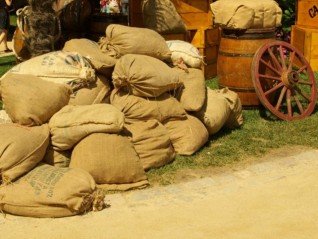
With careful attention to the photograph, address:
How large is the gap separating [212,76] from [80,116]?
4136 mm

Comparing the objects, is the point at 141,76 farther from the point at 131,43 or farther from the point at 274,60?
the point at 274,60

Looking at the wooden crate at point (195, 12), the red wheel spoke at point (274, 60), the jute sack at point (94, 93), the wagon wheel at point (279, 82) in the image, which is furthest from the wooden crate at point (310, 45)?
the jute sack at point (94, 93)

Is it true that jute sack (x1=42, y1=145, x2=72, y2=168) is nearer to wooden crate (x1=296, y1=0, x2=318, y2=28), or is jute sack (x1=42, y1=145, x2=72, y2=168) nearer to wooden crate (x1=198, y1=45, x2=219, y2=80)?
wooden crate (x1=198, y1=45, x2=219, y2=80)

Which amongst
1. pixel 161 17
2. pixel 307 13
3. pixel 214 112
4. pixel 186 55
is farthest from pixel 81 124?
pixel 307 13

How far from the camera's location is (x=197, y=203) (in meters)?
4.46

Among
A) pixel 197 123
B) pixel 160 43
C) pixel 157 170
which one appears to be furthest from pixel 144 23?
pixel 157 170

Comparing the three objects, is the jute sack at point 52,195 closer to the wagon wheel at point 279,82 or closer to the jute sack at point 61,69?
the jute sack at point 61,69

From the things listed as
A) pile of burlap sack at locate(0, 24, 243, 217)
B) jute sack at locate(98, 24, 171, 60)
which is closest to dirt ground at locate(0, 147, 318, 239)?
pile of burlap sack at locate(0, 24, 243, 217)

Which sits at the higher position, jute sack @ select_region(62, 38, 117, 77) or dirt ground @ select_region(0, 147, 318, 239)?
jute sack @ select_region(62, 38, 117, 77)

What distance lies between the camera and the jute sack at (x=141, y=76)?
17.1 ft

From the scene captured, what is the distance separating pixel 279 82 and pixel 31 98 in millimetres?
2891

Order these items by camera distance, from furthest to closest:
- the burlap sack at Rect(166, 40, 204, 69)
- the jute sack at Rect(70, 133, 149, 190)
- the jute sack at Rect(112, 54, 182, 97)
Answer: the burlap sack at Rect(166, 40, 204, 69)
the jute sack at Rect(112, 54, 182, 97)
the jute sack at Rect(70, 133, 149, 190)

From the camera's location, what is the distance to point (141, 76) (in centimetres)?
519

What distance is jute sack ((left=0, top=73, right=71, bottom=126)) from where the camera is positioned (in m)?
4.77
